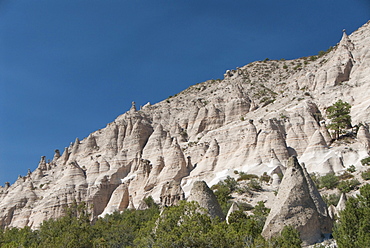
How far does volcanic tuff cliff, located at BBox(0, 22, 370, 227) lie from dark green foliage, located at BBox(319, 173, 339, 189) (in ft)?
17.9

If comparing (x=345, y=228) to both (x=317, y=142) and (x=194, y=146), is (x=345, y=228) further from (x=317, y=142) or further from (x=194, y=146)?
(x=194, y=146)

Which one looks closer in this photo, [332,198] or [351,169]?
[332,198]

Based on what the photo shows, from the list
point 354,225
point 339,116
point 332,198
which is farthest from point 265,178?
point 354,225

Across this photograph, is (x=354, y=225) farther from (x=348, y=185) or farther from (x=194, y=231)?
(x=348, y=185)

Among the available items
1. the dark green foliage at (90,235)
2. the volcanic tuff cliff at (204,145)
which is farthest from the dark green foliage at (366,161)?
the dark green foliage at (90,235)

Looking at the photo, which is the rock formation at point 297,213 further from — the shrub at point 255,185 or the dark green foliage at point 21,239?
the dark green foliage at point 21,239

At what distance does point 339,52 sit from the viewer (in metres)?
83.5

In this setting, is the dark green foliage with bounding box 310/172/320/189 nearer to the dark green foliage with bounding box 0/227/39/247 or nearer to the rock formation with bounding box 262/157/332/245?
the rock formation with bounding box 262/157/332/245

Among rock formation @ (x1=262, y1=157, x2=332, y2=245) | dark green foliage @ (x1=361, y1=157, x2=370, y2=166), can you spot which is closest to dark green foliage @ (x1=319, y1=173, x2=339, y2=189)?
dark green foliage @ (x1=361, y1=157, x2=370, y2=166)

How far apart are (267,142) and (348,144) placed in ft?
36.3

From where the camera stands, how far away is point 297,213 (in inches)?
1083

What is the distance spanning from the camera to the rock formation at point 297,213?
27.2 meters

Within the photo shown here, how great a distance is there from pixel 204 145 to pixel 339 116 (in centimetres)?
2170

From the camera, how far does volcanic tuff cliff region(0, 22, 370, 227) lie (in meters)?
63.5
